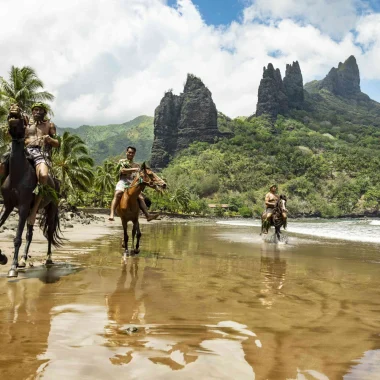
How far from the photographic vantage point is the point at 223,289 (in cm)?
570

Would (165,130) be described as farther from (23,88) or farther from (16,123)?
(16,123)

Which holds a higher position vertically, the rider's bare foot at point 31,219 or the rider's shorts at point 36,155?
the rider's shorts at point 36,155

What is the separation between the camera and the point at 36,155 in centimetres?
672

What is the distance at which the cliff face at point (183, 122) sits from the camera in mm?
184125

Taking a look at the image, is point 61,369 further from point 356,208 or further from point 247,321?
point 356,208

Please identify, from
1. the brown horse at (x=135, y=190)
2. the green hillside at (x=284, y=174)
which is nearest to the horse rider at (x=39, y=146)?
the brown horse at (x=135, y=190)

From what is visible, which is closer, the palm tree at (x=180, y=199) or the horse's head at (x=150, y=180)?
the horse's head at (x=150, y=180)

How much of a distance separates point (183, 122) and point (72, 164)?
493ft

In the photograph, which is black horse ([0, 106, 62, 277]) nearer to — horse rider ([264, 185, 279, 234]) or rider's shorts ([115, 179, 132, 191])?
rider's shorts ([115, 179, 132, 191])

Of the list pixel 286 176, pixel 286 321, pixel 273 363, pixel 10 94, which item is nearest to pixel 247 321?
pixel 286 321

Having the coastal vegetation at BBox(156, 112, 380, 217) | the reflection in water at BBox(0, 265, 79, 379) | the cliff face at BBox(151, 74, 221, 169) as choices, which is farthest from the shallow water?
the cliff face at BBox(151, 74, 221, 169)

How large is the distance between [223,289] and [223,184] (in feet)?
440

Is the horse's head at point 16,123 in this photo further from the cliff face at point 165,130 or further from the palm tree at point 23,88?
the cliff face at point 165,130

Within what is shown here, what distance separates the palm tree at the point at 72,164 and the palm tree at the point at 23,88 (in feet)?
21.4
